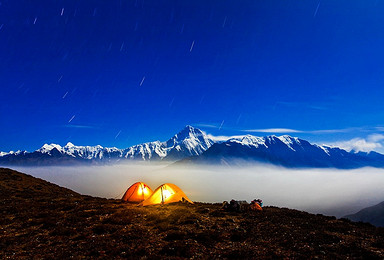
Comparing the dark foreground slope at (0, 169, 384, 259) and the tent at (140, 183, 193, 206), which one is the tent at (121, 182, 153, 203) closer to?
the tent at (140, 183, 193, 206)

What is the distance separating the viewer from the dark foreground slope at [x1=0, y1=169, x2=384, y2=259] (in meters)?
13.8

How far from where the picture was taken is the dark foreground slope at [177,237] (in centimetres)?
1377

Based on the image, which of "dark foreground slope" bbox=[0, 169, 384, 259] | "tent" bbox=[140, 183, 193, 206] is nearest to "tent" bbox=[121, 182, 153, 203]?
"tent" bbox=[140, 183, 193, 206]

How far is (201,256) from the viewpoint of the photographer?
43.2 feet

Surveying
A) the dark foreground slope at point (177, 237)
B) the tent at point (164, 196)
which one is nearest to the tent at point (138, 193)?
the tent at point (164, 196)

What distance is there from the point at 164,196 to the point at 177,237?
587 inches

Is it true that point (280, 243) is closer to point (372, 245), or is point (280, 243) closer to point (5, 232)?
point (372, 245)

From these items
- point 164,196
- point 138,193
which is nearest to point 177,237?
point 164,196

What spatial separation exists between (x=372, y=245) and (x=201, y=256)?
12141 millimetres

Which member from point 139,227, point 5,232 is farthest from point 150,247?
point 5,232

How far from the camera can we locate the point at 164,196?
31094 mm

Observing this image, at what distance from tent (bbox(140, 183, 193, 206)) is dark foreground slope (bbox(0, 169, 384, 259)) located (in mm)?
6178

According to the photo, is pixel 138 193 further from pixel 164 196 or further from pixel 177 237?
pixel 177 237

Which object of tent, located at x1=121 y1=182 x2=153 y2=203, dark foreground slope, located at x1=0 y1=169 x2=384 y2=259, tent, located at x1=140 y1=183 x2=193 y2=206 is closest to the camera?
dark foreground slope, located at x1=0 y1=169 x2=384 y2=259
